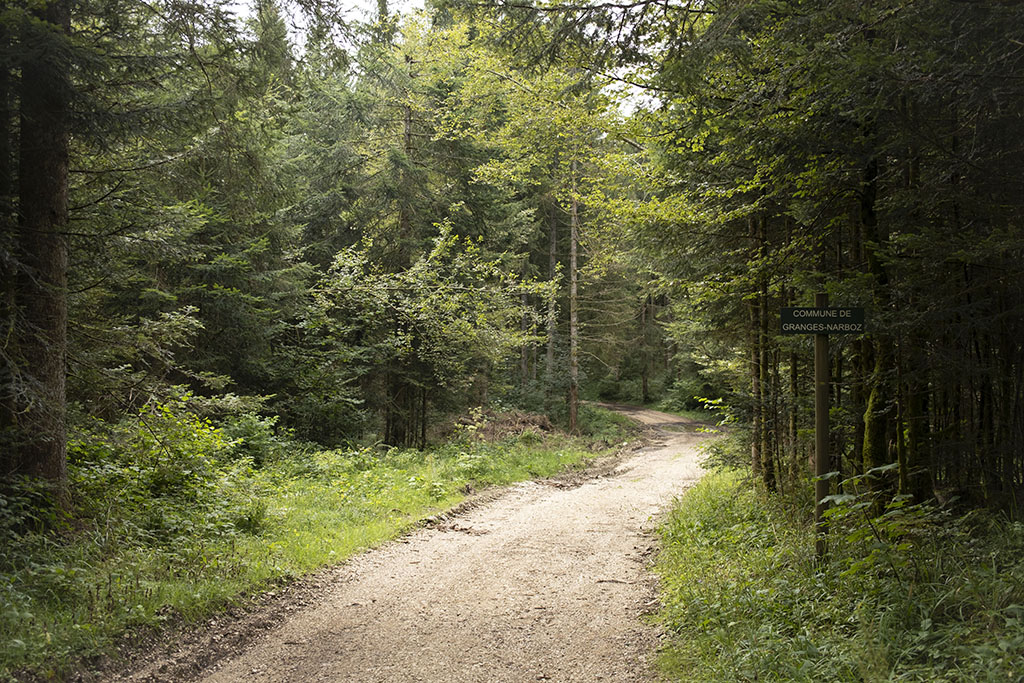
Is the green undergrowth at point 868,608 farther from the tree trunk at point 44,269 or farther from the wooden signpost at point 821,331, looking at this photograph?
the tree trunk at point 44,269

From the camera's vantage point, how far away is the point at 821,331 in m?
5.43

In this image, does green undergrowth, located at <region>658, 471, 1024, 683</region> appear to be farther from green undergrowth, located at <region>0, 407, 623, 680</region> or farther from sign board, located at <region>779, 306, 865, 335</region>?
green undergrowth, located at <region>0, 407, 623, 680</region>

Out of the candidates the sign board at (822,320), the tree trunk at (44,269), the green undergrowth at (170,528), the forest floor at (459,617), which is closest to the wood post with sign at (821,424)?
the sign board at (822,320)

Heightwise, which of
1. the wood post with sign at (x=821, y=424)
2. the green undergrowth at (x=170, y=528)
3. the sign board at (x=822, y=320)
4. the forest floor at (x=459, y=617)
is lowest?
the forest floor at (x=459, y=617)

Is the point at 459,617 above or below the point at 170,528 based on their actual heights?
below

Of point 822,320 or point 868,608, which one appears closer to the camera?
point 868,608

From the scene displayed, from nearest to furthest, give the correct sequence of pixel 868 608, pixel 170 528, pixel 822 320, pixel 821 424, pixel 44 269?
pixel 868 608 < pixel 822 320 < pixel 821 424 < pixel 44 269 < pixel 170 528

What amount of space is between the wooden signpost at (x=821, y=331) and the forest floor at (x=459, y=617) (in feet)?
6.37

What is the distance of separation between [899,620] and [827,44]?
12.9 feet

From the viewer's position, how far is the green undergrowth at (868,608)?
3.71 meters

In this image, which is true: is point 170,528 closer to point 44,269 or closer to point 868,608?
point 44,269

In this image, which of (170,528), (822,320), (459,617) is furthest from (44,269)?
(822,320)

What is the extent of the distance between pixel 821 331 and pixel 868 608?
221 centimetres

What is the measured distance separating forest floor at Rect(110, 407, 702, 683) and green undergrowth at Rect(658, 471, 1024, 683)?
520 mm
